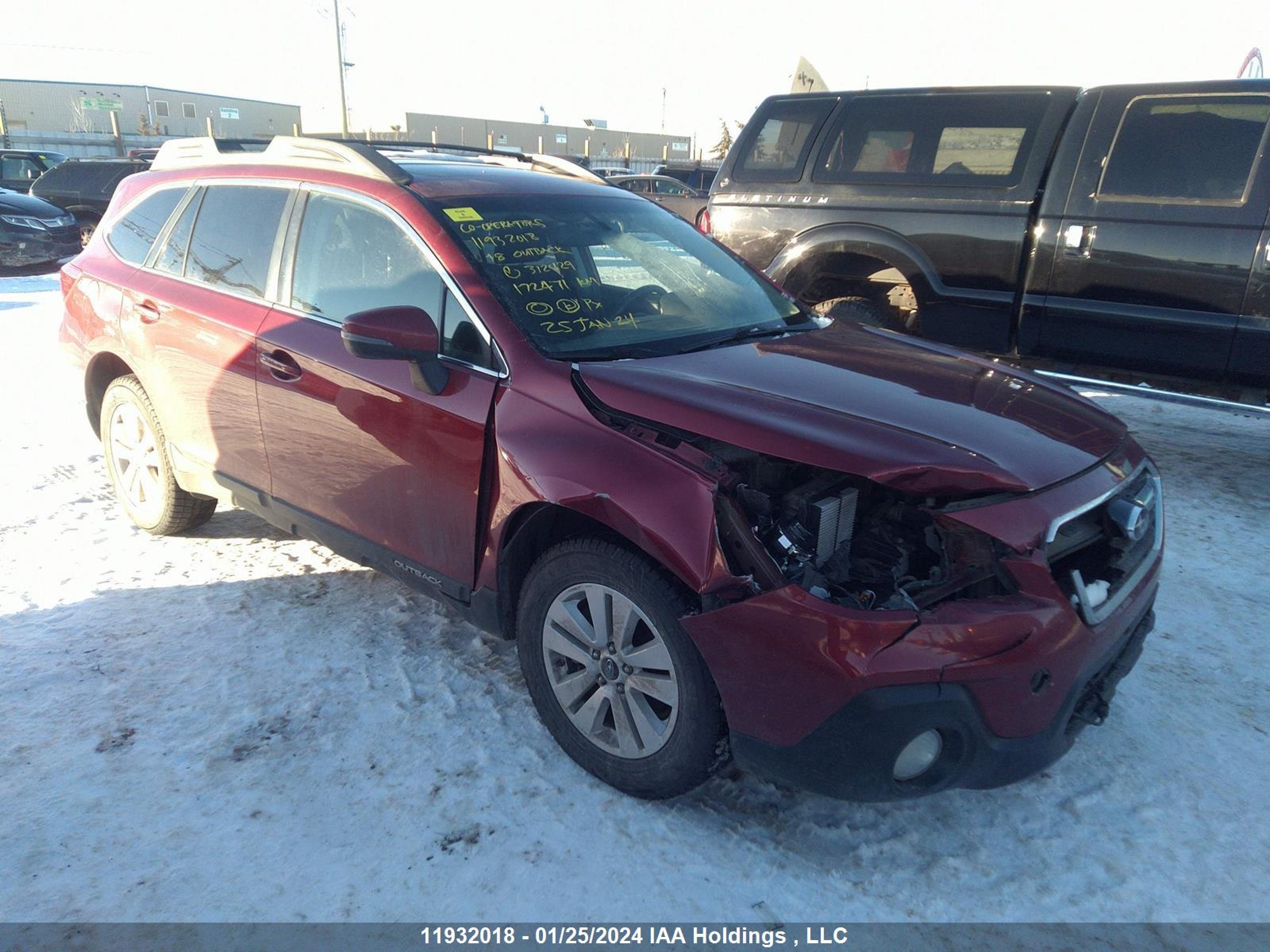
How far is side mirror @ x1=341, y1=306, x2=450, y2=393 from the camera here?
2693mm

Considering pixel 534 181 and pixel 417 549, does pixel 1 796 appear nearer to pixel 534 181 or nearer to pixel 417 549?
pixel 417 549

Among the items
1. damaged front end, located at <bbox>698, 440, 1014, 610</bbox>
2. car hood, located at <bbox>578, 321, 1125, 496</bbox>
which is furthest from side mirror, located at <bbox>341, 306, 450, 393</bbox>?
damaged front end, located at <bbox>698, 440, 1014, 610</bbox>

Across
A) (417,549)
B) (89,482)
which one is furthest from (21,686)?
(89,482)

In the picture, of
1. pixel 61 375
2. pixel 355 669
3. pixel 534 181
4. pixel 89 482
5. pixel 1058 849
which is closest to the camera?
pixel 1058 849

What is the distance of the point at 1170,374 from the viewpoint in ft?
16.8

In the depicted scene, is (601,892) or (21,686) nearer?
(601,892)

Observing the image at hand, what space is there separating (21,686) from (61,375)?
505 cm

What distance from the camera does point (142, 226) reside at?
4.31 meters

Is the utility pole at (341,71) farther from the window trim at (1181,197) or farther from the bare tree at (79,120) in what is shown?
the window trim at (1181,197)

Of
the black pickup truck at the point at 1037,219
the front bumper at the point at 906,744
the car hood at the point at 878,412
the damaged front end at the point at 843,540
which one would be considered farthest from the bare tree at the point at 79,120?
the front bumper at the point at 906,744

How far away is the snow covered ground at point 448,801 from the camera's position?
2.30 metres

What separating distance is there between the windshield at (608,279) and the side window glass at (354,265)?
0.65 ft

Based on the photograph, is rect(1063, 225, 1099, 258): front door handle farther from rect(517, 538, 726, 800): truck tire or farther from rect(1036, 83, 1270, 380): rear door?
rect(517, 538, 726, 800): truck tire

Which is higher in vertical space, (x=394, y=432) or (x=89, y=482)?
(x=394, y=432)
